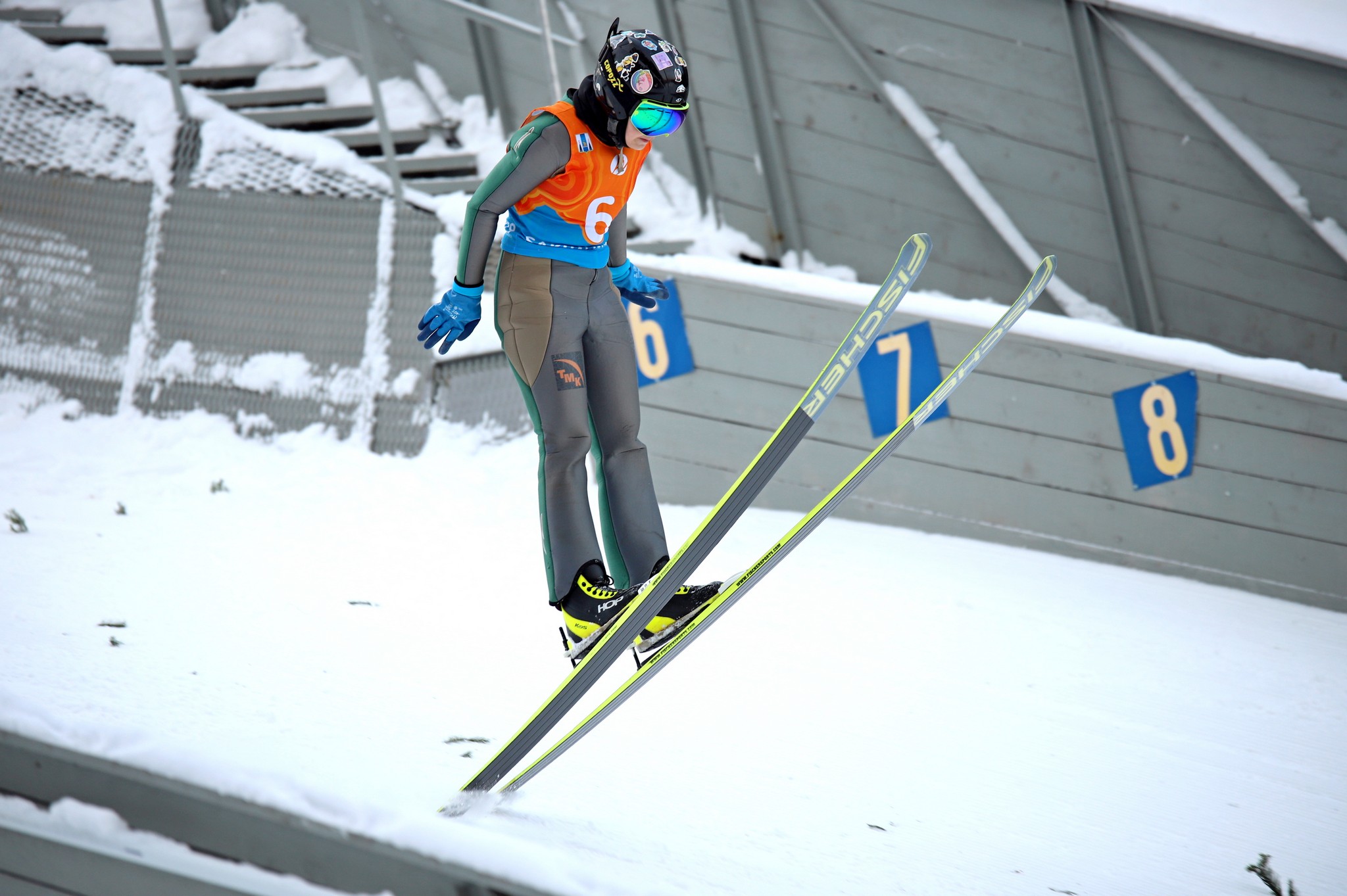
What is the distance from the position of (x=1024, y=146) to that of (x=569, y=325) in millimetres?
3724

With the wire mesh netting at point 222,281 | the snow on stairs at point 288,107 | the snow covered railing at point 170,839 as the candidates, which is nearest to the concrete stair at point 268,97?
the snow on stairs at point 288,107

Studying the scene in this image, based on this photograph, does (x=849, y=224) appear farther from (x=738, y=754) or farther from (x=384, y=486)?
(x=738, y=754)

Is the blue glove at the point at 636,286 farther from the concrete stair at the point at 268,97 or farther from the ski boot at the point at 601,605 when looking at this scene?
the concrete stair at the point at 268,97

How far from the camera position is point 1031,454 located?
4660 millimetres

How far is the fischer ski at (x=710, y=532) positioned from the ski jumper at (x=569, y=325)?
26 cm

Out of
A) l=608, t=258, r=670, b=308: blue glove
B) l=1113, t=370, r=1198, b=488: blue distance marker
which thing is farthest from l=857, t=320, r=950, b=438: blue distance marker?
l=608, t=258, r=670, b=308: blue glove

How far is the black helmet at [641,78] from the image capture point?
2238mm

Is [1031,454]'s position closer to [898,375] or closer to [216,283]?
[898,375]

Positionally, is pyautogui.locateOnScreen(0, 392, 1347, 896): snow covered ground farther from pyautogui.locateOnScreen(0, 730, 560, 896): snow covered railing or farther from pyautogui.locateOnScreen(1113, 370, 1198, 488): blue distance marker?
pyautogui.locateOnScreen(1113, 370, 1198, 488): blue distance marker

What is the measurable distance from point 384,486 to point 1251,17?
4555mm

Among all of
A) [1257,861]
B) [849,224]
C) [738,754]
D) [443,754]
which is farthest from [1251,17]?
[443,754]

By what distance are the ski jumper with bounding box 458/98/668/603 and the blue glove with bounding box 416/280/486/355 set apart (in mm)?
37

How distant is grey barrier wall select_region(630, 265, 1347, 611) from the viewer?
4.25m

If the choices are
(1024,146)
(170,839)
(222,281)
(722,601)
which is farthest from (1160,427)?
(222,281)
